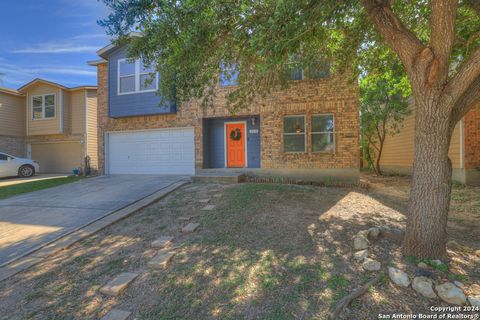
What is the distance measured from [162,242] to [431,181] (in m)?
4.01

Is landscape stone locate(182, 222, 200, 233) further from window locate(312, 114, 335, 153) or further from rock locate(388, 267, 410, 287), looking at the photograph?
window locate(312, 114, 335, 153)

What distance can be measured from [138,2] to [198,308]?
4885 millimetres

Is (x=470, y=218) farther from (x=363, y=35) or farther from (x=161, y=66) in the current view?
(x=161, y=66)

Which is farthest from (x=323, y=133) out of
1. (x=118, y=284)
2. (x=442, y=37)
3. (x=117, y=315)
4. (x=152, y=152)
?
(x=117, y=315)

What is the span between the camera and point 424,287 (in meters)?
2.53

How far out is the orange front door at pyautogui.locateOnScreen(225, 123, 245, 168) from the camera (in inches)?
402

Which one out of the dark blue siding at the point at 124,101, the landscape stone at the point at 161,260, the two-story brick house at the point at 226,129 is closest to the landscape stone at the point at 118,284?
the landscape stone at the point at 161,260

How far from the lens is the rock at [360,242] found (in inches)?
133

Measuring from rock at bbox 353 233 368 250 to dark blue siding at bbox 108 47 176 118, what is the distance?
863 centimetres

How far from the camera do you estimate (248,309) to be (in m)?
2.40

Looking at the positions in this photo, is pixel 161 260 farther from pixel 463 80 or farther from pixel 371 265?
pixel 463 80

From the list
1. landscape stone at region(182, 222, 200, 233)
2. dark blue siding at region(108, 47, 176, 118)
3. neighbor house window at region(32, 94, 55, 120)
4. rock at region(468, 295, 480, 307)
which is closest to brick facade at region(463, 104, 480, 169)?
rock at region(468, 295, 480, 307)

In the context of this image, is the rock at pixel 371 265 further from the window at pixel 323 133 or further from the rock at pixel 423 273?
the window at pixel 323 133

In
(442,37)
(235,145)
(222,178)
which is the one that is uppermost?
(442,37)
